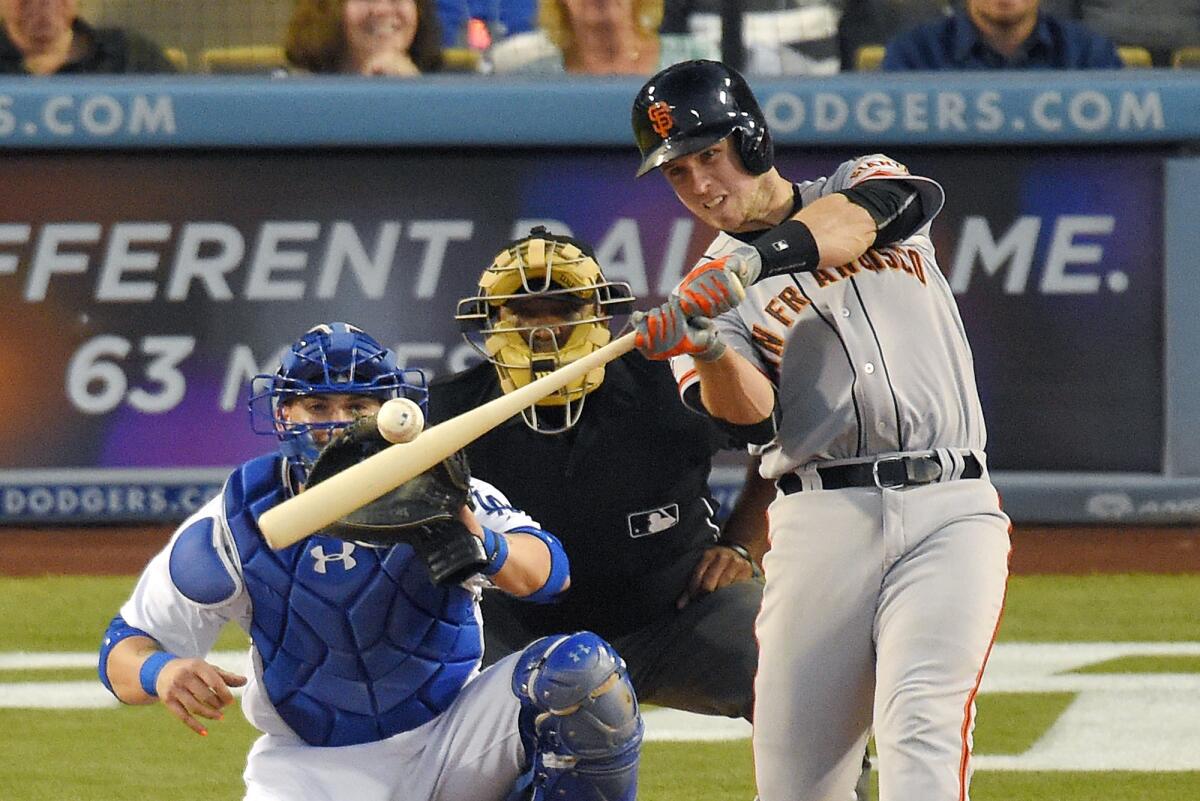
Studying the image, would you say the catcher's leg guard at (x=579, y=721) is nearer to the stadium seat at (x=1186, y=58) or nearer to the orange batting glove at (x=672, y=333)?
the orange batting glove at (x=672, y=333)

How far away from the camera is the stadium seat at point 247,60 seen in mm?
8055

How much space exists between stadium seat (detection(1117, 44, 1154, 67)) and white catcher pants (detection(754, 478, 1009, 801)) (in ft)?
15.2

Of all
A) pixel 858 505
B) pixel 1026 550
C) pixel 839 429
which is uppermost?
pixel 839 429

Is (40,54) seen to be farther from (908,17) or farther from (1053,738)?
(1053,738)

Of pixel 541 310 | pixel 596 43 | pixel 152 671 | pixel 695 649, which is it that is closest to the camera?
pixel 152 671

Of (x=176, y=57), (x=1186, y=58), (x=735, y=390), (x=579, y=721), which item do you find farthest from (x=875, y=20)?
(x=579, y=721)

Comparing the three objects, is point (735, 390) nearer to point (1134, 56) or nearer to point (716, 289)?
point (716, 289)

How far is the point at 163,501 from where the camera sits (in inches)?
312

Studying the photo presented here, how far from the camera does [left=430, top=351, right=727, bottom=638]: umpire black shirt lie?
4.50 meters

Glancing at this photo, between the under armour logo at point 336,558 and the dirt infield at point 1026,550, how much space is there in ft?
13.9

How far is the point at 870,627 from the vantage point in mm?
3604

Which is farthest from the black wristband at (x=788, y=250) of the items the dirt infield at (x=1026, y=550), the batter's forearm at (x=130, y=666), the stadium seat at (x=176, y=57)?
the stadium seat at (x=176, y=57)

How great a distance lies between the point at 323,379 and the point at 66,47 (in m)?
4.84

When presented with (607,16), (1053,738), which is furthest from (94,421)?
(1053,738)
